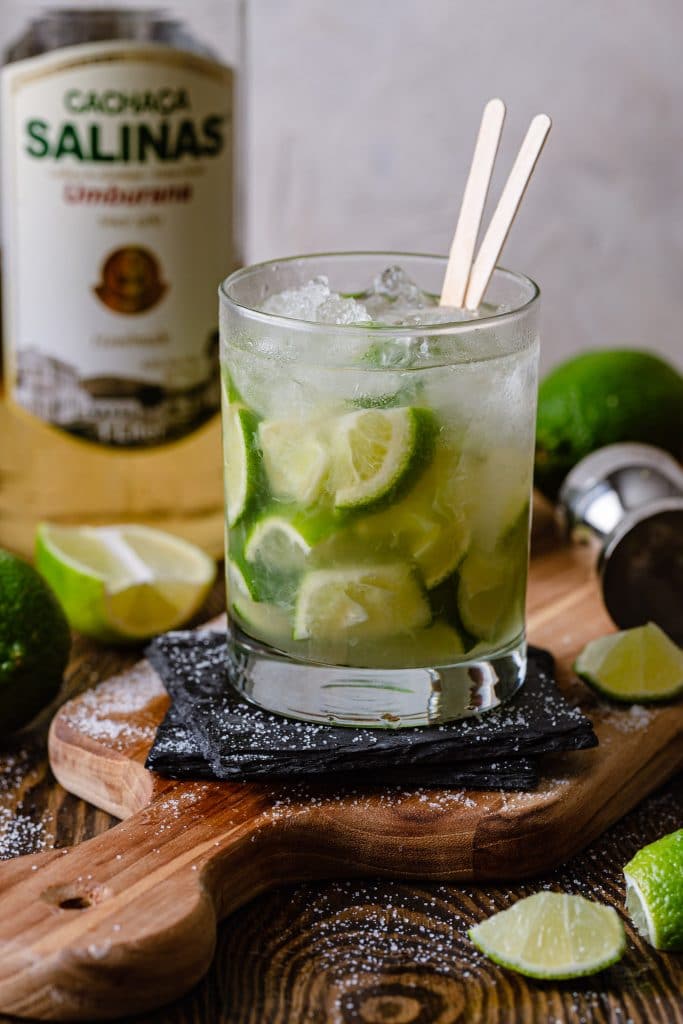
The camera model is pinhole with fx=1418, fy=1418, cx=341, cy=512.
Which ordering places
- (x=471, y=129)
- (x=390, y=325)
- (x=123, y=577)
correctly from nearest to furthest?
(x=390, y=325) < (x=123, y=577) < (x=471, y=129)

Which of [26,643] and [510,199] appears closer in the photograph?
[510,199]

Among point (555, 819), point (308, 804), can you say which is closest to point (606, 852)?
point (555, 819)

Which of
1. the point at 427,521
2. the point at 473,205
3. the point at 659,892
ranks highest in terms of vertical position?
the point at 473,205

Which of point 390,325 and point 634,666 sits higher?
point 390,325

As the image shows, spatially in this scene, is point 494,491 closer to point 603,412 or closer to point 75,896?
point 75,896

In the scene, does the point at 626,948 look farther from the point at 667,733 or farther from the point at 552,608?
the point at 552,608

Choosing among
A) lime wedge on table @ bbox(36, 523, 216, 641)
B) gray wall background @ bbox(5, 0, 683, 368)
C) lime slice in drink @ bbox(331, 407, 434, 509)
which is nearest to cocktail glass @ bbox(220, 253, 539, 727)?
lime slice in drink @ bbox(331, 407, 434, 509)

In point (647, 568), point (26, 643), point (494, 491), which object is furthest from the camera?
point (647, 568)

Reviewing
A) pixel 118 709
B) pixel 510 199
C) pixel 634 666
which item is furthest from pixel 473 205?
pixel 118 709
